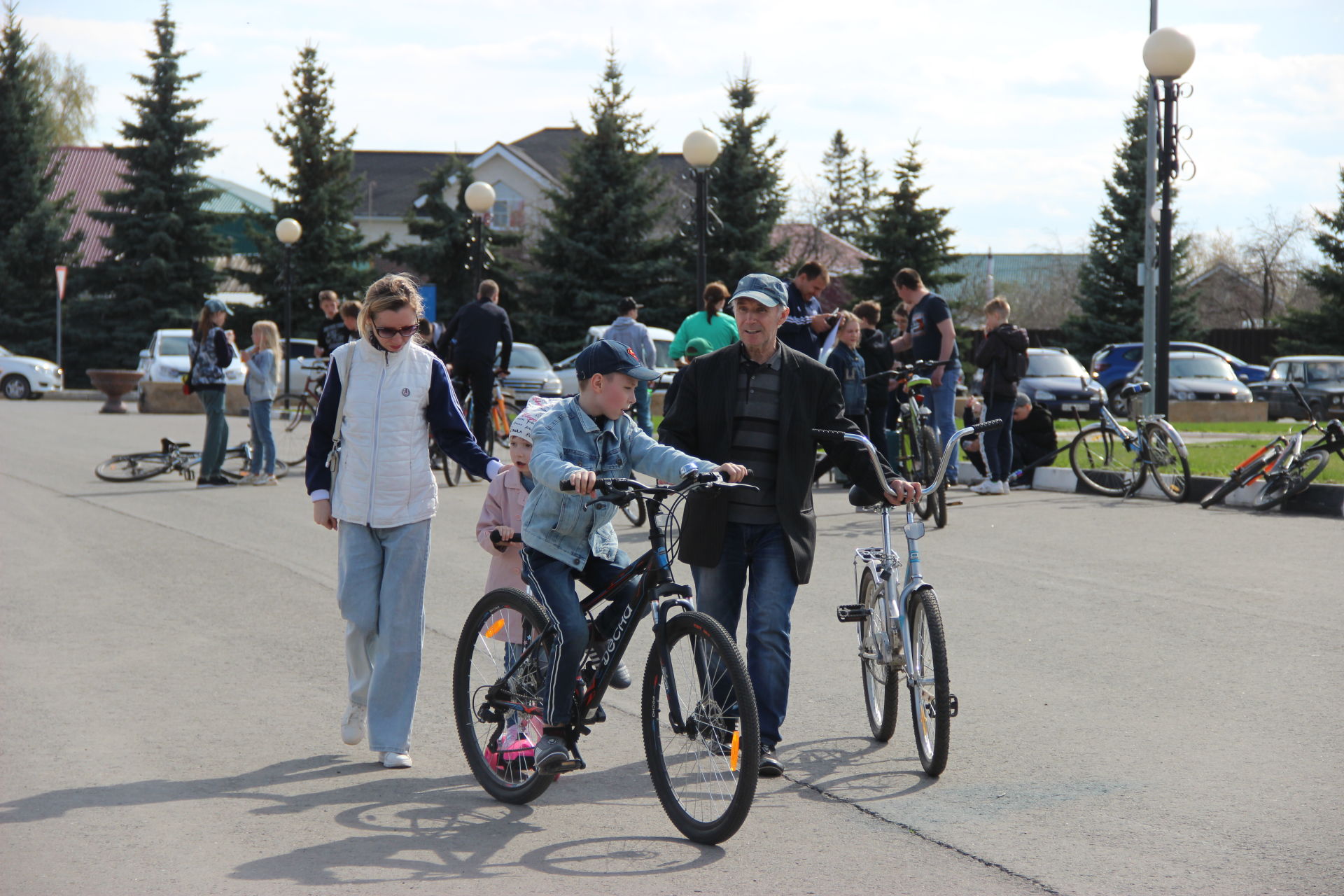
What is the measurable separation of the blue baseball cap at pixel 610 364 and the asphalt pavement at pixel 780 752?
1542 mm

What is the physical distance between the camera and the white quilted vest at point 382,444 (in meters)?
5.21

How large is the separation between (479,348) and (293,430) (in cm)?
636

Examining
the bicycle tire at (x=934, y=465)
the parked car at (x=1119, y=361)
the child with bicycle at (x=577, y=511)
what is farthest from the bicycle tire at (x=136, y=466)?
the parked car at (x=1119, y=361)

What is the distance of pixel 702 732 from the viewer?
14.4 feet

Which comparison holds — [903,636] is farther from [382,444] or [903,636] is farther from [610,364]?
[382,444]

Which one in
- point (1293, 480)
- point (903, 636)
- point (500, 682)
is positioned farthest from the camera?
point (1293, 480)

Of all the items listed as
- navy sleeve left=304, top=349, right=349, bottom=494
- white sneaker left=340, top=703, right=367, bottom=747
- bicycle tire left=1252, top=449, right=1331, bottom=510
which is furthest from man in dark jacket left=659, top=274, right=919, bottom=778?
bicycle tire left=1252, top=449, right=1331, bottom=510

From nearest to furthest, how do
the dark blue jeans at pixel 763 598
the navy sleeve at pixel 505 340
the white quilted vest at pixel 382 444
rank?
the dark blue jeans at pixel 763 598, the white quilted vest at pixel 382 444, the navy sleeve at pixel 505 340

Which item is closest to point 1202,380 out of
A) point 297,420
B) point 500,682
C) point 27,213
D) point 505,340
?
point 297,420

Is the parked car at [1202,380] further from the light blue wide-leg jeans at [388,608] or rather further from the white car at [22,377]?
the white car at [22,377]

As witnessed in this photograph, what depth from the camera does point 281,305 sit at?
45719 millimetres

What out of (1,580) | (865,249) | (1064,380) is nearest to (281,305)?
(865,249)

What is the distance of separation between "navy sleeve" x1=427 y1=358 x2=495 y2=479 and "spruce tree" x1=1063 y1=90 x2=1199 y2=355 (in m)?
42.1

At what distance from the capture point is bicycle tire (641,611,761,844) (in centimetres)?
416
